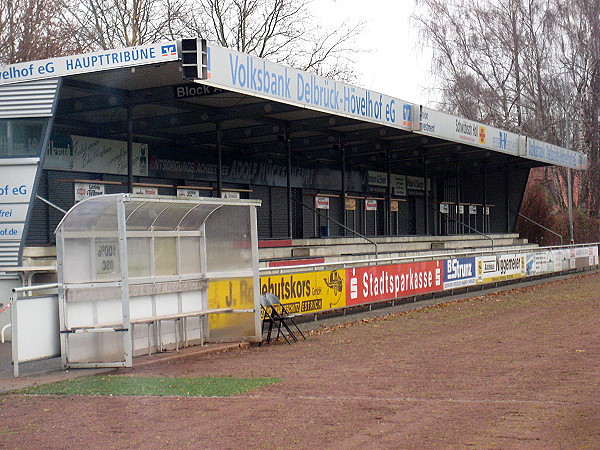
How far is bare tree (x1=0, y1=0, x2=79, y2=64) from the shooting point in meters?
23.1

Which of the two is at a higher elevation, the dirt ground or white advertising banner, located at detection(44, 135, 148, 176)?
white advertising banner, located at detection(44, 135, 148, 176)

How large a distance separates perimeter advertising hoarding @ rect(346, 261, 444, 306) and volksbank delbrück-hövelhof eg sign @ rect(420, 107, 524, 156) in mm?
4601

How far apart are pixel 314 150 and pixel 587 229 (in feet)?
72.5

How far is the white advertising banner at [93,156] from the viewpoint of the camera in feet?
64.5

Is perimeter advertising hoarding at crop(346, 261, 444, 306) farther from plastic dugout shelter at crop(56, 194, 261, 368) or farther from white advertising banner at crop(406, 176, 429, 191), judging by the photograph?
white advertising banner at crop(406, 176, 429, 191)

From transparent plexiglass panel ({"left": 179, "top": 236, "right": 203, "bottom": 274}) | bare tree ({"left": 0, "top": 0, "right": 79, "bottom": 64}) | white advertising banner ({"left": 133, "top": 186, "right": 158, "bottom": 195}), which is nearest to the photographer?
transparent plexiglass panel ({"left": 179, "top": 236, "right": 203, "bottom": 274})

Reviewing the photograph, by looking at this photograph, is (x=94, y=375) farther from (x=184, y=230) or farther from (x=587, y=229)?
(x=587, y=229)

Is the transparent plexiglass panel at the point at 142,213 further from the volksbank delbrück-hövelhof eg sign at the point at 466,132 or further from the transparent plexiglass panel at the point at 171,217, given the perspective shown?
the volksbank delbrück-hövelhof eg sign at the point at 466,132

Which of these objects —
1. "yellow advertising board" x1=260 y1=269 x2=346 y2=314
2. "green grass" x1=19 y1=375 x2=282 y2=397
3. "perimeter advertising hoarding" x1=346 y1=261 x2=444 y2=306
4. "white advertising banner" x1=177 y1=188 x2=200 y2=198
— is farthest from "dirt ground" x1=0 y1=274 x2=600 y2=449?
"white advertising banner" x1=177 y1=188 x2=200 y2=198

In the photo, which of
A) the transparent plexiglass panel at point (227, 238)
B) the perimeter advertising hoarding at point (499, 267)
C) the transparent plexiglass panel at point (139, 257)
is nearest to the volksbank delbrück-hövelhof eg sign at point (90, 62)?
the transparent plexiglass panel at point (227, 238)

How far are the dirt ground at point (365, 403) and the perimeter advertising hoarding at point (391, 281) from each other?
15.0 ft

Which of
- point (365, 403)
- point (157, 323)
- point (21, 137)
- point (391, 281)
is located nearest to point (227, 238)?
point (157, 323)

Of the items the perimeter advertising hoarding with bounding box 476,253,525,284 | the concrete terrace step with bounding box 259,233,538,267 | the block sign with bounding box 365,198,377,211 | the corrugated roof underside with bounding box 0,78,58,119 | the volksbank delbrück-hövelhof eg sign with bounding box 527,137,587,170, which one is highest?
the volksbank delbrück-hövelhof eg sign with bounding box 527,137,587,170

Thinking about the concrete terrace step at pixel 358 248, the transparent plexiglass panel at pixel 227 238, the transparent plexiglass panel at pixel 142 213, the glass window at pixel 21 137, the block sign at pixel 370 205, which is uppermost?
the glass window at pixel 21 137
